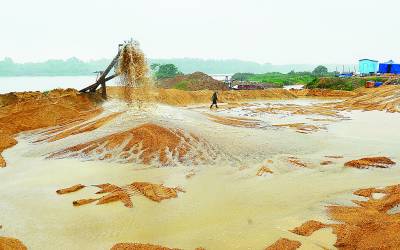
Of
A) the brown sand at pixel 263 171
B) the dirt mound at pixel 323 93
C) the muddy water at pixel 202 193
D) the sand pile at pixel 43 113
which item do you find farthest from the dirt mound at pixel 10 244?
the dirt mound at pixel 323 93

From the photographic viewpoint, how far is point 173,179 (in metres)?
7.84

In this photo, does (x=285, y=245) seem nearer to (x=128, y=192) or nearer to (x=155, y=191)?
(x=155, y=191)

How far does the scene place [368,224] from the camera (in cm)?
521

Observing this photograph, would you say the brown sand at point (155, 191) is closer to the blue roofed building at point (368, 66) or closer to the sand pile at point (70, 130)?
the sand pile at point (70, 130)

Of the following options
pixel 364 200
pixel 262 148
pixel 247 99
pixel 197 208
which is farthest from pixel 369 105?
pixel 197 208

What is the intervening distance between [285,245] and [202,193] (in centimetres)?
245

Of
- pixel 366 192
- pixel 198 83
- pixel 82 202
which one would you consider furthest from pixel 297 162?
pixel 198 83

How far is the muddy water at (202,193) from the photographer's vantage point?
530cm

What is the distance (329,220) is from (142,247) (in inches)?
111

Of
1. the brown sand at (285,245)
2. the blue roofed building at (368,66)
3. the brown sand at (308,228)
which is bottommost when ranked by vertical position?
the brown sand at (285,245)

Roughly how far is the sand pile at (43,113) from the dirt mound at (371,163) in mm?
9907

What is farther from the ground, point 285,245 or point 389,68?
point 389,68

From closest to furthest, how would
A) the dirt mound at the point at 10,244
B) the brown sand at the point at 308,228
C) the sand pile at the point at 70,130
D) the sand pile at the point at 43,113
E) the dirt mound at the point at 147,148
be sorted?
the dirt mound at the point at 10,244, the brown sand at the point at 308,228, the dirt mound at the point at 147,148, the sand pile at the point at 70,130, the sand pile at the point at 43,113

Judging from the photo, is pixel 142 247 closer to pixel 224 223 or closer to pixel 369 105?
pixel 224 223
